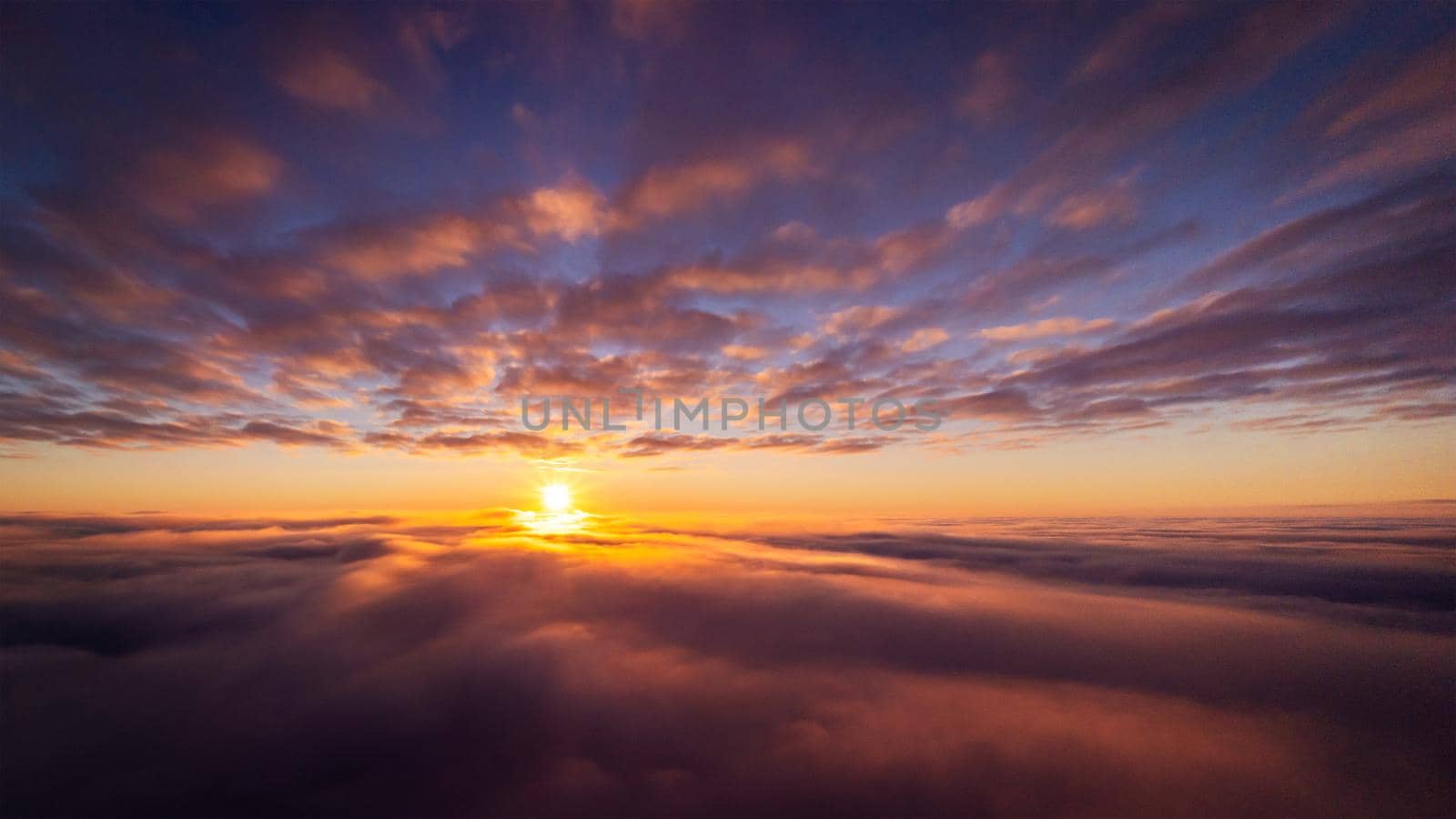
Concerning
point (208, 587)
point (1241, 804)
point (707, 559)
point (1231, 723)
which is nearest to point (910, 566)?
point (707, 559)

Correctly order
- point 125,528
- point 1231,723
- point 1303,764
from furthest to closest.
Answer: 1. point 125,528
2. point 1231,723
3. point 1303,764

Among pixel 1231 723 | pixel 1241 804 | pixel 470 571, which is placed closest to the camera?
pixel 1241 804

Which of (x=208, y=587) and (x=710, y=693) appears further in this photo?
(x=208, y=587)

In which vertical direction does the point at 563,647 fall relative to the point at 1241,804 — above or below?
above

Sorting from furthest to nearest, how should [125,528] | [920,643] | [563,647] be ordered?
[125,528] → [920,643] → [563,647]

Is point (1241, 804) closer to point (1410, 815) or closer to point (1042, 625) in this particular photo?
point (1410, 815)

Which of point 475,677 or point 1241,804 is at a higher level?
point 475,677

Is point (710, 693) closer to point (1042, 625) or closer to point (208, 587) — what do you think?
point (1042, 625)

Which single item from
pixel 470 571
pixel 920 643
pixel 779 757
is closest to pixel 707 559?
pixel 470 571

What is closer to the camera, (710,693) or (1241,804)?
(1241,804)
